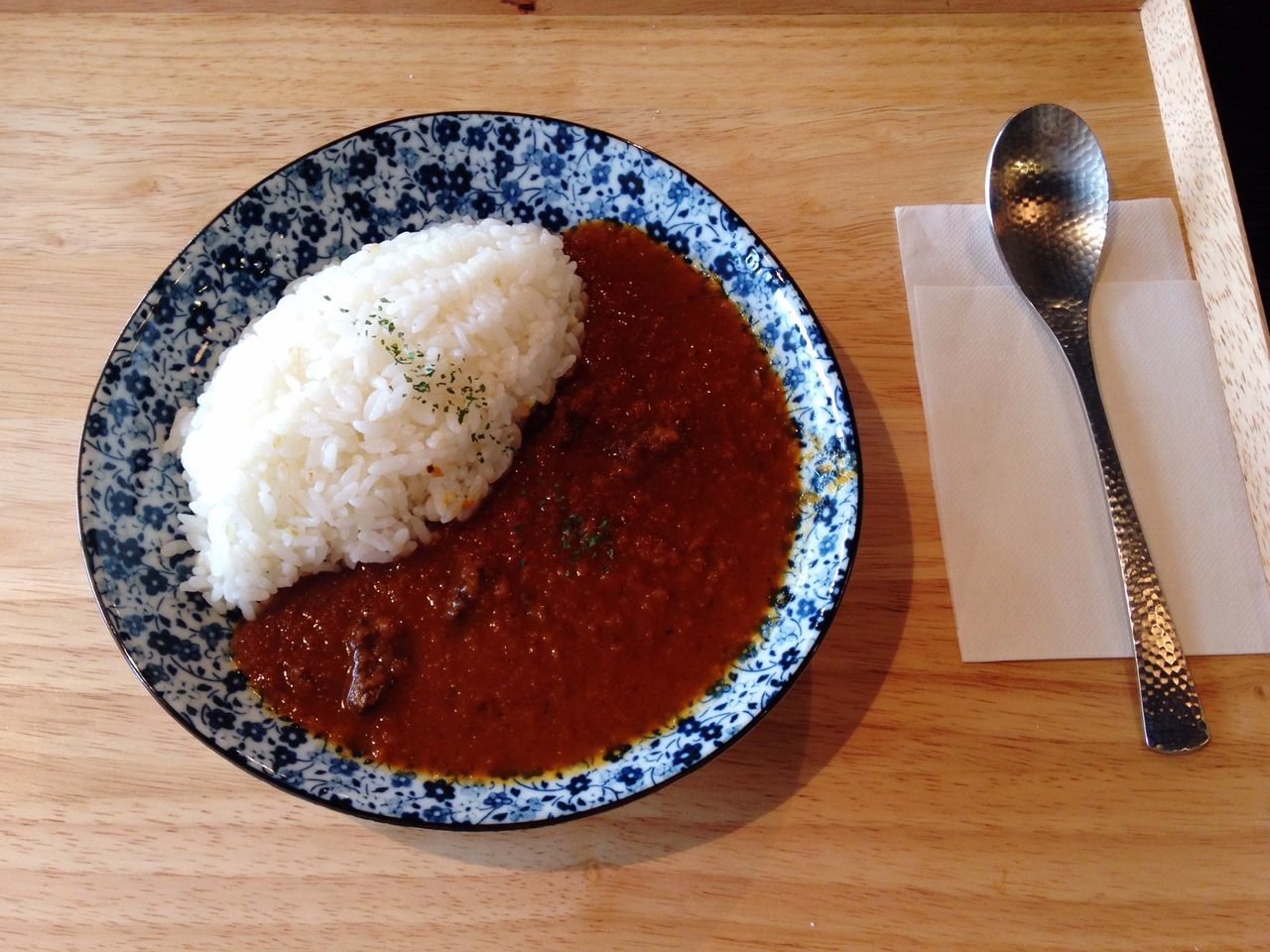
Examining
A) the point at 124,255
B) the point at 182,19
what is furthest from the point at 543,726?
the point at 182,19

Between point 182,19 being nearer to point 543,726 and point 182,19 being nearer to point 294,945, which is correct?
point 543,726

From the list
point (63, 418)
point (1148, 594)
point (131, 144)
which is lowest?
point (1148, 594)

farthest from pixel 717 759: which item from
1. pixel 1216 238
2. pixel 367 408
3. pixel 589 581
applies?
pixel 1216 238

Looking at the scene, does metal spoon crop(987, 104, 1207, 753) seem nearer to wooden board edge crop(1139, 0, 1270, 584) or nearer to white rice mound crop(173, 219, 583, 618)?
wooden board edge crop(1139, 0, 1270, 584)

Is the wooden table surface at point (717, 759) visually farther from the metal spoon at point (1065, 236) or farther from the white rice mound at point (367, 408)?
the white rice mound at point (367, 408)

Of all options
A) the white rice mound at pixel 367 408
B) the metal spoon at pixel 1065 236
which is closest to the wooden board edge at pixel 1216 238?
the metal spoon at pixel 1065 236
